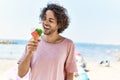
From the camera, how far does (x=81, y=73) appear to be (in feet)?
6.20

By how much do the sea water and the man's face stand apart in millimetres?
648

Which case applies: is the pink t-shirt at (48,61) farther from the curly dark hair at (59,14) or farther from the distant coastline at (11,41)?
the distant coastline at (11,41)

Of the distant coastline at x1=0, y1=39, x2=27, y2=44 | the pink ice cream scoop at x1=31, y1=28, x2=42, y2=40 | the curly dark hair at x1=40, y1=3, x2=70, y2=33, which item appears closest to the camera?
the pink ice cream scoop at x1=31, y1=28, x2=42, y2=40

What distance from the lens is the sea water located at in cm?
186

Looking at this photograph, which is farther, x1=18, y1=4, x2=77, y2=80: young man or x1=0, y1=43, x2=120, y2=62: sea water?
x1=0, y1=43, x2=120, y2=62: sea water

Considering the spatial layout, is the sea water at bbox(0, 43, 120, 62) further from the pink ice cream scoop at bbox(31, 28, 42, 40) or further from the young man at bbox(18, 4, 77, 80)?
the pink ice cream scoop at bbox(31, 28, 42, 40)

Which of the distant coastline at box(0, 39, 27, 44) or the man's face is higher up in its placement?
the man's face

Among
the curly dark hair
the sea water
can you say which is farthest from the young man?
the sea water

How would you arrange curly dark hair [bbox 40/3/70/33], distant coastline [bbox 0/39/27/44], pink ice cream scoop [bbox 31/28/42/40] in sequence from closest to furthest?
pink ice cream scoop [bbox 31/28/42/40], curly dark hair [bbox 40/3/70/33], distant coastline [bbox 0/39/27/44]

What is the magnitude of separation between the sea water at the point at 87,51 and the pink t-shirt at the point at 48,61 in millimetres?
629

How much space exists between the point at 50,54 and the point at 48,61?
0.12 feet

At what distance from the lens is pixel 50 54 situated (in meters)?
1.24

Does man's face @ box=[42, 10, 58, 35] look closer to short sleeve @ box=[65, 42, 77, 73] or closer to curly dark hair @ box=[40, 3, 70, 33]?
curly dark hair @ box=[40, 3, 70, 33]

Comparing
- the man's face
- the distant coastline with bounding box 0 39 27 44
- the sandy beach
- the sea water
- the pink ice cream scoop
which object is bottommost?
the sandy beach
